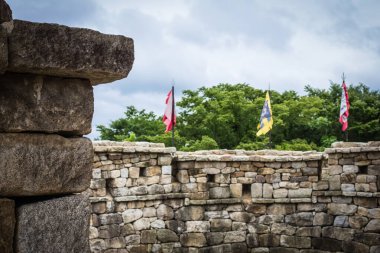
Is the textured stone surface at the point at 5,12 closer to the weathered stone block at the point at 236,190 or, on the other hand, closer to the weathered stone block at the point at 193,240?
the weathered stone block at the point at 193,240

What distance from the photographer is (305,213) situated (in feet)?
41.6

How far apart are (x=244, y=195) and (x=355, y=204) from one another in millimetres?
2647

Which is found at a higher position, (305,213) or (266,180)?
(266,180)

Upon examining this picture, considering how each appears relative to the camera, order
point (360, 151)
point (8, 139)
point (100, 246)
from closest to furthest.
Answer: point (8, 139) < point (100, 246) < point (360, 151)

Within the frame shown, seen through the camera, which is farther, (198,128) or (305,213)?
(198,128)

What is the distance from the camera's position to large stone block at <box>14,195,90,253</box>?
3.31 m

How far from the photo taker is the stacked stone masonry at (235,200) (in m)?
11.2

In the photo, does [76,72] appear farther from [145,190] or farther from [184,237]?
[184,237]

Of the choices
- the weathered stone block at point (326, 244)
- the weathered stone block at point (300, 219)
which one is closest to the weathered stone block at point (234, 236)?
the weathered stone block at point (300, 219)

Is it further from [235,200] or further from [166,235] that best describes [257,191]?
[166,235]

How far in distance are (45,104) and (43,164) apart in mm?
397

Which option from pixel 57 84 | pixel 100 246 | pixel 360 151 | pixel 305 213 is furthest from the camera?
pixel 305 213

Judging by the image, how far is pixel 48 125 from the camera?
3.42 meters

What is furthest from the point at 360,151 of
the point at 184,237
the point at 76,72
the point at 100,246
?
the point at 76,72
